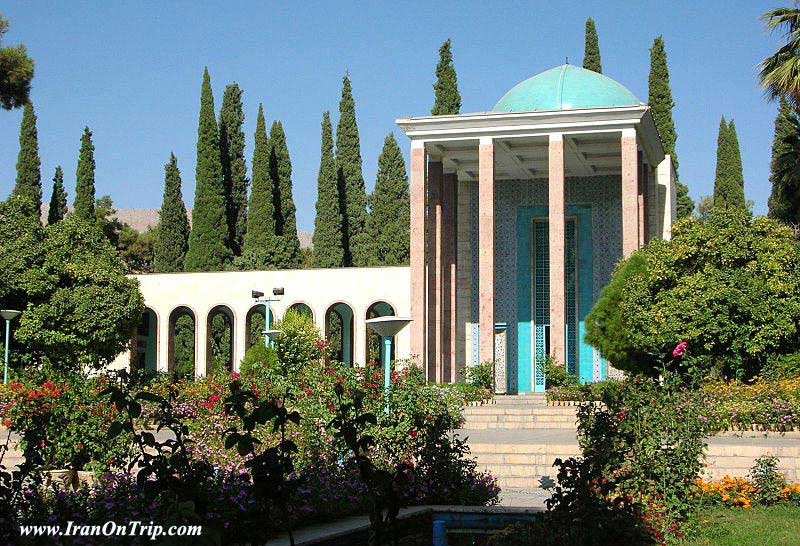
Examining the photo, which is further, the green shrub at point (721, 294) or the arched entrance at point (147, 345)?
the arched entrance at point (147, 345)

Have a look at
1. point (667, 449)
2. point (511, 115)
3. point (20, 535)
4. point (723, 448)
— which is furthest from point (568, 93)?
point (20, 535)

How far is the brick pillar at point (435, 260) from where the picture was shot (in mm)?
28750

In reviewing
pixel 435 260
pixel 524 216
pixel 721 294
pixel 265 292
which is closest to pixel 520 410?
pixel 721 294

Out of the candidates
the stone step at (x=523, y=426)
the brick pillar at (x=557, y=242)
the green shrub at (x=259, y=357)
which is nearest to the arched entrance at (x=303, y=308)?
the green shrub at (x=259, y=357)

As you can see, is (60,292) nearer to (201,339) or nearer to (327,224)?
(201,339)

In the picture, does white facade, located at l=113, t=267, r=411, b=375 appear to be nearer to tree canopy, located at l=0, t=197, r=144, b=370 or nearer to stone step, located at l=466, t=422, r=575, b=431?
tree canopy, located at l=0, t=197, r=144, b=370

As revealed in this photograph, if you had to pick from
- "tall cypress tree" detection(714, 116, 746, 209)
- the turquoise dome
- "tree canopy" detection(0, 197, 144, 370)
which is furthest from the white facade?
"tall cypress tree" detection(714, 116, 746, 209)

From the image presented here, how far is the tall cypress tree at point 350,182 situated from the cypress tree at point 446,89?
7254 millimetres

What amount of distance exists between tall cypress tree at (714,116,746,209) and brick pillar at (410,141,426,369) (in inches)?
727

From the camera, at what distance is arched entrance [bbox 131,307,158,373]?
33.9 metres

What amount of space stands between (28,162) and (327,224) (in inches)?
457

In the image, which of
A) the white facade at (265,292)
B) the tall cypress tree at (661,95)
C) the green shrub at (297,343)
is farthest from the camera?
the tall cypress tree at (661,95)

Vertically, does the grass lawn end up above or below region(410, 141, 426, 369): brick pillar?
below

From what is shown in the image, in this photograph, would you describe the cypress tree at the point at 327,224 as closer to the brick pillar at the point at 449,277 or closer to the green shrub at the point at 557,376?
the brick pillar at the point at 449,277
